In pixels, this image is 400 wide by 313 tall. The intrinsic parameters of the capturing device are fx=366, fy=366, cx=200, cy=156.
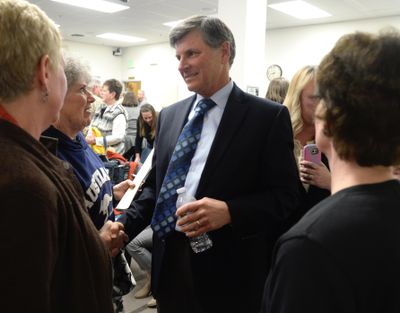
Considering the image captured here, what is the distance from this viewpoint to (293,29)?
8.70 meters

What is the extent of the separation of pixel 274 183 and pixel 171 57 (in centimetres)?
1054

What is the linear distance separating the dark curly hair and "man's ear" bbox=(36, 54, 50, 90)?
624 millimetres

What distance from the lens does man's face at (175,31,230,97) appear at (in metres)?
1.56

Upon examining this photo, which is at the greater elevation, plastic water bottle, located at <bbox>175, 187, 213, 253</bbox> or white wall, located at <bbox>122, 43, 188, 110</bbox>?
white wall, located at <bbox>122, 43, 188, 110</bbox>

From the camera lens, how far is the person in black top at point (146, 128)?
4.89 meters

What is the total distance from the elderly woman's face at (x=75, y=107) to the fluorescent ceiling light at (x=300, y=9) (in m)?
6.15

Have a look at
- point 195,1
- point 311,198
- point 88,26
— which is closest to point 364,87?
point 311,198

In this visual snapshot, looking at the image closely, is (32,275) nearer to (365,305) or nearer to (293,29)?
(365,305)

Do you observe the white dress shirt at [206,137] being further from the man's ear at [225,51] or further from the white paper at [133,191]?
the white paper at [133,191]

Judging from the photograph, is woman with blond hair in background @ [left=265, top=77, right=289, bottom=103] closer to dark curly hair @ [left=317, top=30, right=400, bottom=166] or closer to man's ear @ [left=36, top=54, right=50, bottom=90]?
dark curly hair @ [left=317, top=30, right=400, bottom=166]

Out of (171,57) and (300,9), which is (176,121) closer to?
(300,9)

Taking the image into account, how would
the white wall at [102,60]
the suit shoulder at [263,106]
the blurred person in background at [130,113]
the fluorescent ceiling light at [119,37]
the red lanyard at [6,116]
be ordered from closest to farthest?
the red lanyard at [6,116] < the suit shoulder at [263,106] < the blurred person in background at [130,113] < the fluorescent ceiling light at [119,37] < the white wall at [102,60]

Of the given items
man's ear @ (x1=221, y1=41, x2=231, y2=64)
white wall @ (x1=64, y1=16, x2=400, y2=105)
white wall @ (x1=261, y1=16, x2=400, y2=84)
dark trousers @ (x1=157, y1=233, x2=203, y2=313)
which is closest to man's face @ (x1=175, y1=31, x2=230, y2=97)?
man's ear @ (x1=221, y1=41, x2=231, y2=64)

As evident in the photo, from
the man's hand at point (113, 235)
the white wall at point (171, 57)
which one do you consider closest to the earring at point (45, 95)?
the man's hand at point (113, 235)
